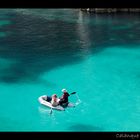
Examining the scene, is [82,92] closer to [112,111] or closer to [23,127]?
[112,111]

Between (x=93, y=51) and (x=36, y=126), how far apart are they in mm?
8594

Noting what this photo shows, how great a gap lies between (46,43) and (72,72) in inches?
202

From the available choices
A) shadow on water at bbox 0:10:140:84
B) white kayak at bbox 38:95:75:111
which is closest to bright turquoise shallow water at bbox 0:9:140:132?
shadow on water at bbox 0:10:140:84

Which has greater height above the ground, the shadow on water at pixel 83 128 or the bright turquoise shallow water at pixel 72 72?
the bright turquoise shallow water at pixel 72 72

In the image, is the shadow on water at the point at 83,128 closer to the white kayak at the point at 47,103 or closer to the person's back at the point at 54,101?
the white kayak at the point at 47,103

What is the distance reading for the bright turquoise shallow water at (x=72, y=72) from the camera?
8.28 metres

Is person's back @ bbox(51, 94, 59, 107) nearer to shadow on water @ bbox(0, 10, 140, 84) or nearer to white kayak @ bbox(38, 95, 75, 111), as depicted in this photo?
white kayak @ bbox(38, 95, 75, 111)

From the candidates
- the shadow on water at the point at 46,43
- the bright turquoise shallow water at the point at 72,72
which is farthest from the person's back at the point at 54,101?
the shadow on water at the point at 46,43

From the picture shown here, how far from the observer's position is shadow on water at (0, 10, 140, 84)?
42.6 feet

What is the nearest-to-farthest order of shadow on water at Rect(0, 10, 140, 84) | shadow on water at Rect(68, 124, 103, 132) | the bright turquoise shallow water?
shadow on water at Rect(68, 124, 103, 132) < the bright turquoise shallow water < shadow on water at Rect(0, 10, 140, 84)

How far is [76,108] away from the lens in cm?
891

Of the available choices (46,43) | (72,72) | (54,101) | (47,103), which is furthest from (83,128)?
(46,43)

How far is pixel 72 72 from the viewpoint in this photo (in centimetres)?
1262
